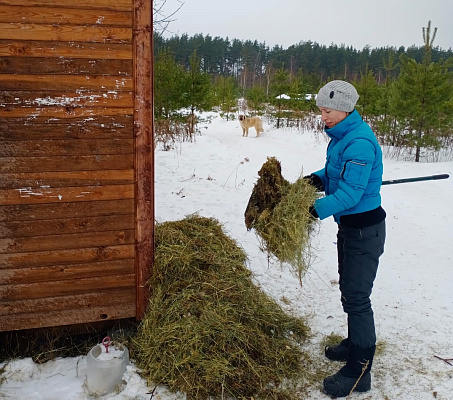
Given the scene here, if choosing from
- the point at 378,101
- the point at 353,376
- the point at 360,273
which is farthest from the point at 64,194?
the point at 378,101

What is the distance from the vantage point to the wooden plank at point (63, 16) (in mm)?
2664

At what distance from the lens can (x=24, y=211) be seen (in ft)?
9.67

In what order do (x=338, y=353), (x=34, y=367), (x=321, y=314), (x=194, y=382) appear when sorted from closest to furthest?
(x=194, y=382) < (x=34, y=367) < (x=338, y=353) < (x=321, y=314)

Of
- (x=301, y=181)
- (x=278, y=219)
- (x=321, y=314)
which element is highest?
(x=301, y=181)

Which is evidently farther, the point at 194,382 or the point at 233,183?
the point at 233,183

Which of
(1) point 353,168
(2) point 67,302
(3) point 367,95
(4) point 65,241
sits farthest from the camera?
(3) point 367,95

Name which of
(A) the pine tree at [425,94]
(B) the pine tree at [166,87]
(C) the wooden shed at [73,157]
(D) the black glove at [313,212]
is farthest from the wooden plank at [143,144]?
(A) the pine tree at [425,94]

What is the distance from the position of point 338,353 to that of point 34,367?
235 centimetres

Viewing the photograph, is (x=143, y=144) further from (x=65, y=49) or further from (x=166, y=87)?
(x=166, y=87)

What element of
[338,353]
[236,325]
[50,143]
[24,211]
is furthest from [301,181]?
[24,211]

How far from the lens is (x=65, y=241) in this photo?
10.0 feet

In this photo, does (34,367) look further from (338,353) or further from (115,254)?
(338,353)

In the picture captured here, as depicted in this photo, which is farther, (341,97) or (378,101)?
(378,101)

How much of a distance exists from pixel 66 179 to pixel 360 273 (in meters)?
2.16
